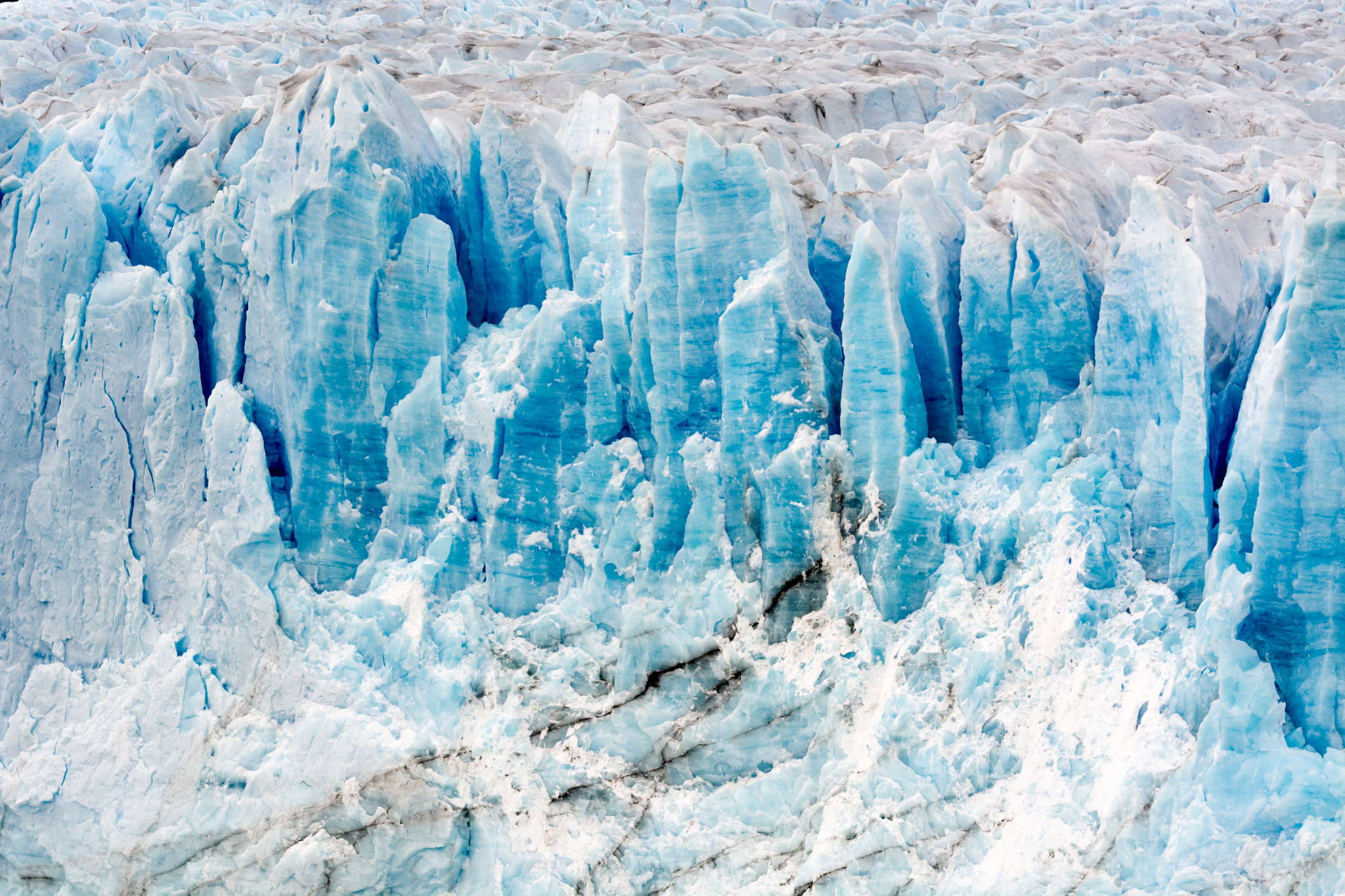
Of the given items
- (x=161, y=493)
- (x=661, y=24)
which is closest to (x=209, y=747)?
(x=161, y=493)

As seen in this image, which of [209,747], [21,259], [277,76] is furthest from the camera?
[277,76]

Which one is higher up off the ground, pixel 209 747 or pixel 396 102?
pixel 396 102

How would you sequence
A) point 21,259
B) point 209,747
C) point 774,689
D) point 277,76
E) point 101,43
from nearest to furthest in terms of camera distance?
point 774,689, point 209,747, point 21,259, point 277,76, point 101,43

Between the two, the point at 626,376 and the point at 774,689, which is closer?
the point at 774,689

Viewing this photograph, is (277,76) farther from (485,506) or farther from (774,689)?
(774,689)

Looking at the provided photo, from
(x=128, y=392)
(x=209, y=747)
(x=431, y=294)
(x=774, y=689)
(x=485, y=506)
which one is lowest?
(x=209, y=747)

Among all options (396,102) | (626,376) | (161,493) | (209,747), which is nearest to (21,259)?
(161,493)

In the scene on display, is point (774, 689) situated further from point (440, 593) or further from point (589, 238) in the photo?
point (589, 238)
